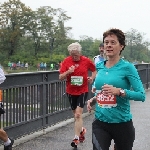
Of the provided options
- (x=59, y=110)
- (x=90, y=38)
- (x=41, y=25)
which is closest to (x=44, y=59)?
(x=41, y=25)

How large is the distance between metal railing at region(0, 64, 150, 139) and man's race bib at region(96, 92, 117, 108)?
274 centimetres

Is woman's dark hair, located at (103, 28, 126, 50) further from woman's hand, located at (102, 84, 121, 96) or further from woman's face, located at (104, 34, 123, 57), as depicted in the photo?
woman's hand, located at (102, 84, 121, 96)

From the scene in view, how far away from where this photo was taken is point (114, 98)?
390cm

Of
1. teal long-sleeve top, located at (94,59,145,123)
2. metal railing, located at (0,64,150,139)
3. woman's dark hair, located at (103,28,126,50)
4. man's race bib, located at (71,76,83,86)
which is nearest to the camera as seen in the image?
teal long-sleeve top, located at (94,59,145,123)

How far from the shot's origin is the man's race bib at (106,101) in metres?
3.91

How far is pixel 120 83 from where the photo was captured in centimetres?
389

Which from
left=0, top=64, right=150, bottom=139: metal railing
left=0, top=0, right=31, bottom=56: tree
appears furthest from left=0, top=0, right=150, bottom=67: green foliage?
left=0, top=64, right=150, bottom=139: metal railing

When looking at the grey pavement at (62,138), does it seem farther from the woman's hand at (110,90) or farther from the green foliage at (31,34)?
the green foliage at (31,34)

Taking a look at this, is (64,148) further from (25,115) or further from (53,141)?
(25,115)

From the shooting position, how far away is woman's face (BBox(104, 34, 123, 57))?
3.94m

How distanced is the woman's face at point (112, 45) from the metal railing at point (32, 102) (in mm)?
2970

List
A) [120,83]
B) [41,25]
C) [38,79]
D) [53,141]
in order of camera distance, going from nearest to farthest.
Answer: [120,83]
[53,141]
[38,79]
[41,25]

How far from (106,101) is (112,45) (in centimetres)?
56

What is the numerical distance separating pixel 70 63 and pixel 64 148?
1.50m
